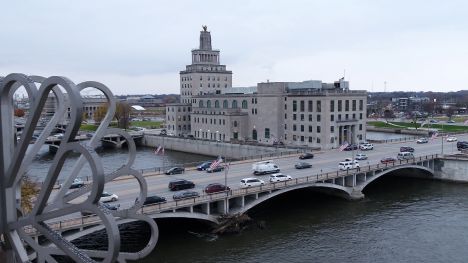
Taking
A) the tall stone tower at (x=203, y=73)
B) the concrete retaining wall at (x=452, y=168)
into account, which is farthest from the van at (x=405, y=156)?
the tall stone tower at (x=203, y=73)

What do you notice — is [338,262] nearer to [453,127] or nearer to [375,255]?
[375,255]

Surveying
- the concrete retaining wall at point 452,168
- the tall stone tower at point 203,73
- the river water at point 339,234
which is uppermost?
the tall stone tower at point 203,73

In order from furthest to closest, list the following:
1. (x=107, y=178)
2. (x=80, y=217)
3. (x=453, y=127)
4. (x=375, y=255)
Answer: (x=453, y=127)
(x=375, y=255)
(x=80, y=217)
(x=107, y=178)

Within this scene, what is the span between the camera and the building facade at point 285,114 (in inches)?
3465

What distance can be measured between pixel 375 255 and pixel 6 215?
2930 centimetres

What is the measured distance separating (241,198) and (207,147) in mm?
56044

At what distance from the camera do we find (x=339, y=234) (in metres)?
44.8

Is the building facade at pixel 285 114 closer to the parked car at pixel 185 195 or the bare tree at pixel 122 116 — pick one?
the bare tree at pixel 122 116

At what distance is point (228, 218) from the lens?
145 feet

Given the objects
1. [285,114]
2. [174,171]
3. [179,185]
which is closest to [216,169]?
[174,171]

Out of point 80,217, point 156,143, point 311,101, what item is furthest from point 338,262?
point 156,143

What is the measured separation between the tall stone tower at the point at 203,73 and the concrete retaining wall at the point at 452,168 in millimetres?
67065

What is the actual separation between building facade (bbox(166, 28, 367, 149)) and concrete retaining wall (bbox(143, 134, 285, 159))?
16.4 ft

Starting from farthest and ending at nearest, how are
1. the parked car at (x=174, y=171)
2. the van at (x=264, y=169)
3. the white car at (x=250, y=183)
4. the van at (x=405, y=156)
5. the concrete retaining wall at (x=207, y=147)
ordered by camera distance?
the concrete retaining wall at (x=207, y=147)
the van at (x=405, y=156)
the van at (x=264, y=169)
the parked car at (x=174, y=171)
the white car at (x=250, y=183)
